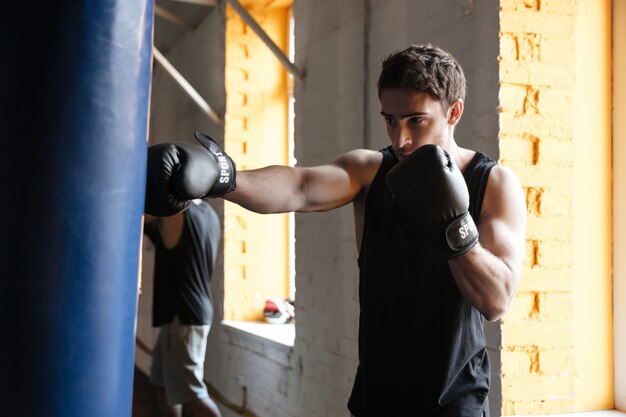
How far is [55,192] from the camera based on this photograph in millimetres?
1029

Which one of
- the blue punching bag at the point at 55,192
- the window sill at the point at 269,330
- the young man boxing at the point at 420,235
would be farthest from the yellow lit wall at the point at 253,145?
the blue punching bag at the point at 55,192


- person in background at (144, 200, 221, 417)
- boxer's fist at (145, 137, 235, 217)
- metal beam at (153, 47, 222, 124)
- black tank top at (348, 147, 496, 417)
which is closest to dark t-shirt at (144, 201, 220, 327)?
person in background at (144, 200, 221, 417)

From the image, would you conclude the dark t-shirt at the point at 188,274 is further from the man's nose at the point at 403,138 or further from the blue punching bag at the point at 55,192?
the blue punching bag at the point at 55,192

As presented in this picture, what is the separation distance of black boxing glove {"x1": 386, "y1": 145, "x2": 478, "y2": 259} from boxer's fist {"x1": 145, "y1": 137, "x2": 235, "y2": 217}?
0.38m

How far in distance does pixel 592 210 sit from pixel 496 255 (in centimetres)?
99

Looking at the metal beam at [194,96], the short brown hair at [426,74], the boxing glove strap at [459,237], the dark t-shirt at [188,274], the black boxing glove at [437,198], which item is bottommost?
the dark t-shirt at [188,274]

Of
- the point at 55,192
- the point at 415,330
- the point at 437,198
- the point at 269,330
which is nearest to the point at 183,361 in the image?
the point at 269,330

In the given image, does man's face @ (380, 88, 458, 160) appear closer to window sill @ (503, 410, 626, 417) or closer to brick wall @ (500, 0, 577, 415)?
brick wall @ (500, 0, 577, 415)

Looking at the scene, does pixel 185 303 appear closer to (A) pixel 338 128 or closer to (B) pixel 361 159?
(A) pixel 338 128

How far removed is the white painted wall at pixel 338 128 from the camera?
94.0 inches

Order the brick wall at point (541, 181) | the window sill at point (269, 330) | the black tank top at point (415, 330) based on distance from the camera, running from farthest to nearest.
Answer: the window sill at point (269, 330)
the brick wall at point (541, 181)
the black tank top at point (415, 330)

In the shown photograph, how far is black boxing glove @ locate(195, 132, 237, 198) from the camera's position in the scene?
1.45 meters

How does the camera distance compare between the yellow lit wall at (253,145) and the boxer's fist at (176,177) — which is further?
the yellow lit wall at (253,145)

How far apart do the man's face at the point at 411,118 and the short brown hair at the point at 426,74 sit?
0.05 feet
